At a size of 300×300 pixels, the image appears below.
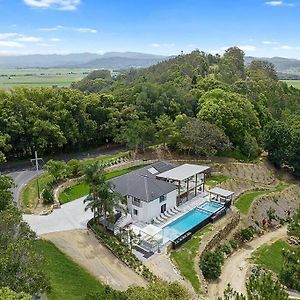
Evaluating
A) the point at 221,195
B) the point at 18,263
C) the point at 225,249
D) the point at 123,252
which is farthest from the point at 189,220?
the point at 18,263

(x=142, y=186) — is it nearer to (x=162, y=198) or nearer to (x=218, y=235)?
(x=162, y=198)

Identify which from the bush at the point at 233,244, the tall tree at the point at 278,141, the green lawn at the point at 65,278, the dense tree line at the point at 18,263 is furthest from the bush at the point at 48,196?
the tall tree at the point at 278,141

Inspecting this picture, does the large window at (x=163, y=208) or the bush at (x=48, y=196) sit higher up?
the bush at (x=48, y=196)

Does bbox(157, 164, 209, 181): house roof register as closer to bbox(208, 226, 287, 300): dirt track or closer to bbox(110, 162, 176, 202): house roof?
bbox(110, 162, 176, 202): house roof

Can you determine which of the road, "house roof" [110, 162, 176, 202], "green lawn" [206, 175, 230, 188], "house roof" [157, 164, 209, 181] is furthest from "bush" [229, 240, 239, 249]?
the road

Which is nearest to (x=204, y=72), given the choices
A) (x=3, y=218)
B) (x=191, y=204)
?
(x=191, y=204)

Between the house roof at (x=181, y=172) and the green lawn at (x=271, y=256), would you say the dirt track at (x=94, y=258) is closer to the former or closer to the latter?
the house roof at (x=181, y=172)
